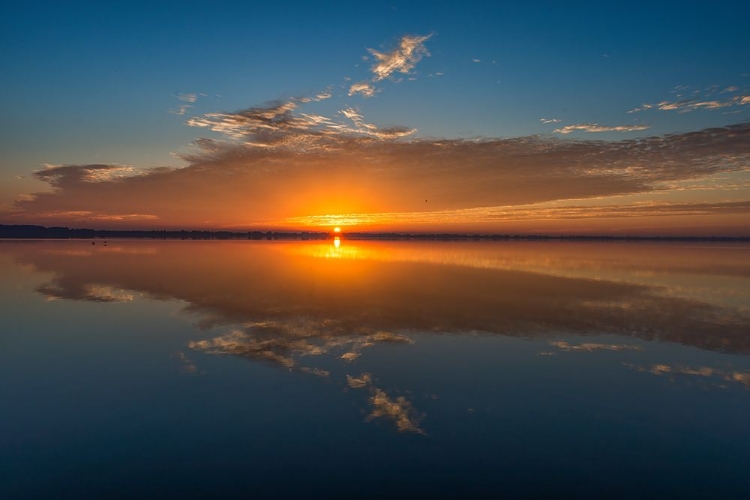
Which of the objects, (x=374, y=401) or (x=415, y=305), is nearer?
(x=374, y=401)

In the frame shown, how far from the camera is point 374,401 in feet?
32.6

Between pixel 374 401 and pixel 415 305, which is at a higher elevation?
pixel 415 305

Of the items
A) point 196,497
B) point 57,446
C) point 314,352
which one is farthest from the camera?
point 314,352

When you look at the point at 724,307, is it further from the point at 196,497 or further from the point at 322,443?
the point at 196,497

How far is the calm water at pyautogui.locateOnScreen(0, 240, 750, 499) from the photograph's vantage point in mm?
7105

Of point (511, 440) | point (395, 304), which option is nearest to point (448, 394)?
point (511, 440)

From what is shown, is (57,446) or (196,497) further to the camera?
(57,446)

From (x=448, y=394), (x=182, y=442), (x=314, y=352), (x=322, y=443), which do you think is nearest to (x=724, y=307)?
(x=448, y=394)

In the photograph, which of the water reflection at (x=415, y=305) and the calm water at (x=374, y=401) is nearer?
the calm water at (x=374, y=401)

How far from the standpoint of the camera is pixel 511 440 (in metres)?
8.27

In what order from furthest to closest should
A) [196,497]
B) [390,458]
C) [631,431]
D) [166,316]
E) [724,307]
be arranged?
1. [724,307]
2. [166,316]
3. [631,431]
4. [390,458]
5. [196,497]

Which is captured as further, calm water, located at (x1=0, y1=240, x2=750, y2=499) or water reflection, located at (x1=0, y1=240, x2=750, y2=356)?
water reflection, located at (x1=0, y1=240, x2=750, y2=356)

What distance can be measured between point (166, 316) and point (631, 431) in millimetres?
17991

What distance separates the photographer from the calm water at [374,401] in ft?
23.3
